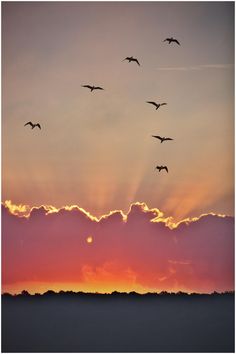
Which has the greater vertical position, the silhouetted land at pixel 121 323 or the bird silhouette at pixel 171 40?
the bird silhouette at pixel 171 40

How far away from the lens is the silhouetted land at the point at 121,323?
1144 cm

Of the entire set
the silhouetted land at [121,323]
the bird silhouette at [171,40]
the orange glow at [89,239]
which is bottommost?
the silhouetted land at [121,323]

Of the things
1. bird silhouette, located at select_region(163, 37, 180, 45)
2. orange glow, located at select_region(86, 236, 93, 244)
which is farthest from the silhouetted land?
bird silhouette, located at select_region(163, 37, 180, 45)

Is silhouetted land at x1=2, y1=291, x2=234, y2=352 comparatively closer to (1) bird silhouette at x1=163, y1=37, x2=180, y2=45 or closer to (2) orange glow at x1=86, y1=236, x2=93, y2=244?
(2) orange glow at x1=86, y1=236, x2=93, y2=244

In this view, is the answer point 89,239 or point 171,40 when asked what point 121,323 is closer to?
point 89,239

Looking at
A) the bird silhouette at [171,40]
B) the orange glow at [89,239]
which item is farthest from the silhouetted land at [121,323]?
the bird silhouette at [171,40]

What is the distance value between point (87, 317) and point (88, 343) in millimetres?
474

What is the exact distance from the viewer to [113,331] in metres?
11.6

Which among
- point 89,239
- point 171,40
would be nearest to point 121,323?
point 89,239

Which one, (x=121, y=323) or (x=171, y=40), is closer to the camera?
(x=171, y=40)

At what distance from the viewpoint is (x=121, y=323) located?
38.4 feet

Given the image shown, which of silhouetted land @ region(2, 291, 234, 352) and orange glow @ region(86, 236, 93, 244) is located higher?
orange glow @ region(86, 236, 93, 244)

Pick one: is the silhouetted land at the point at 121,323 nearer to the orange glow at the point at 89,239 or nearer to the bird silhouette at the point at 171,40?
the orange glow at the point at 89,239

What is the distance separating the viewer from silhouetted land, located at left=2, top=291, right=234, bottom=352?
11.4 meters
